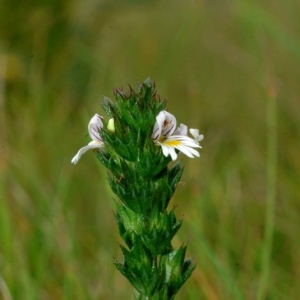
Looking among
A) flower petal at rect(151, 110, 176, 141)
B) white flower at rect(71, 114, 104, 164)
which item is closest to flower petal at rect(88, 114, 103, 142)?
white flower at rect(71, 114, 104, 164)

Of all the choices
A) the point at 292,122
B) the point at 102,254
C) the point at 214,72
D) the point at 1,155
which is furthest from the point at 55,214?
the point at 214,72

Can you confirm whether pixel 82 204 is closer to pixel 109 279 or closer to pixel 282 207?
pixel 109 279

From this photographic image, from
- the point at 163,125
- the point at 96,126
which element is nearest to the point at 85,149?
the point at 96,126

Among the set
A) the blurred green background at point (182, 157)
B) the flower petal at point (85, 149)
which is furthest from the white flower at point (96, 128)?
the blurred green background at point (182, 157)

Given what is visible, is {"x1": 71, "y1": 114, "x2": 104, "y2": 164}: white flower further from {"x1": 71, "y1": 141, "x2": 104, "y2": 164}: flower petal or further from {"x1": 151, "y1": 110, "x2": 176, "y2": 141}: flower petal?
{"x1": 151, "y1": 110, "x2": 176, "y2": 141}: flower petal

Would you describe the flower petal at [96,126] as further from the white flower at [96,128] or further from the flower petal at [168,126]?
the flower petal at [168,126]
